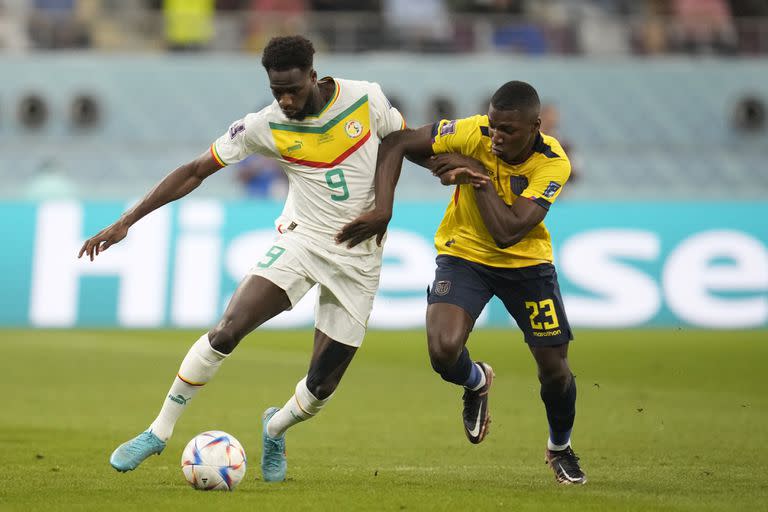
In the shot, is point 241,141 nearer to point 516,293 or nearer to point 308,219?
point 308,219

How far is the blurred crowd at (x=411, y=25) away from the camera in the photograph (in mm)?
23281

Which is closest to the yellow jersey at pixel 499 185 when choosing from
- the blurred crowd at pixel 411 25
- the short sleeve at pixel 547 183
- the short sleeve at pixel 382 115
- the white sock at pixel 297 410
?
the short sleeve at pixel 547 183

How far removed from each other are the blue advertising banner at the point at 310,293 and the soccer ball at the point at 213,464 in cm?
1033

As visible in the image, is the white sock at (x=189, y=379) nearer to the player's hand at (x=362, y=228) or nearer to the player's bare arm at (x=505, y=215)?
A: the player's hand at (x=362, y=228)

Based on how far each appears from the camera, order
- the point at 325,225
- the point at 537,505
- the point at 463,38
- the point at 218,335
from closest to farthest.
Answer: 1. the point at 537,505
2. the point at 218,335
3. the point at 325,225
4. the point at 463,38

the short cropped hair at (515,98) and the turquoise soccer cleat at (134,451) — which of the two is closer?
the turquoise soccer cleat at (134,451)

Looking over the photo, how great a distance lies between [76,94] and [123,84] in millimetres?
839

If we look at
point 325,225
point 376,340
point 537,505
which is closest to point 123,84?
point 376,340

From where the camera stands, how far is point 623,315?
18.2m

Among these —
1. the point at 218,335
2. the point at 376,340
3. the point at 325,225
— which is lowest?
the point at 376,340

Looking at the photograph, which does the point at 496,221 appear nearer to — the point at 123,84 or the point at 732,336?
the point at 732,336

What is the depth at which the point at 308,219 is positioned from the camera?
826cm

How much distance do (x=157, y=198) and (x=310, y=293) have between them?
10.2 m

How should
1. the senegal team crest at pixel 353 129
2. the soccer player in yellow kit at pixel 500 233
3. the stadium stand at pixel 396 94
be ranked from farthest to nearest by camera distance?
1. the stadium stand at pixel 396 94
2. the senegal team crest at pixel 353 129
3. the soccer player in yellow kit at pixel 500 233
